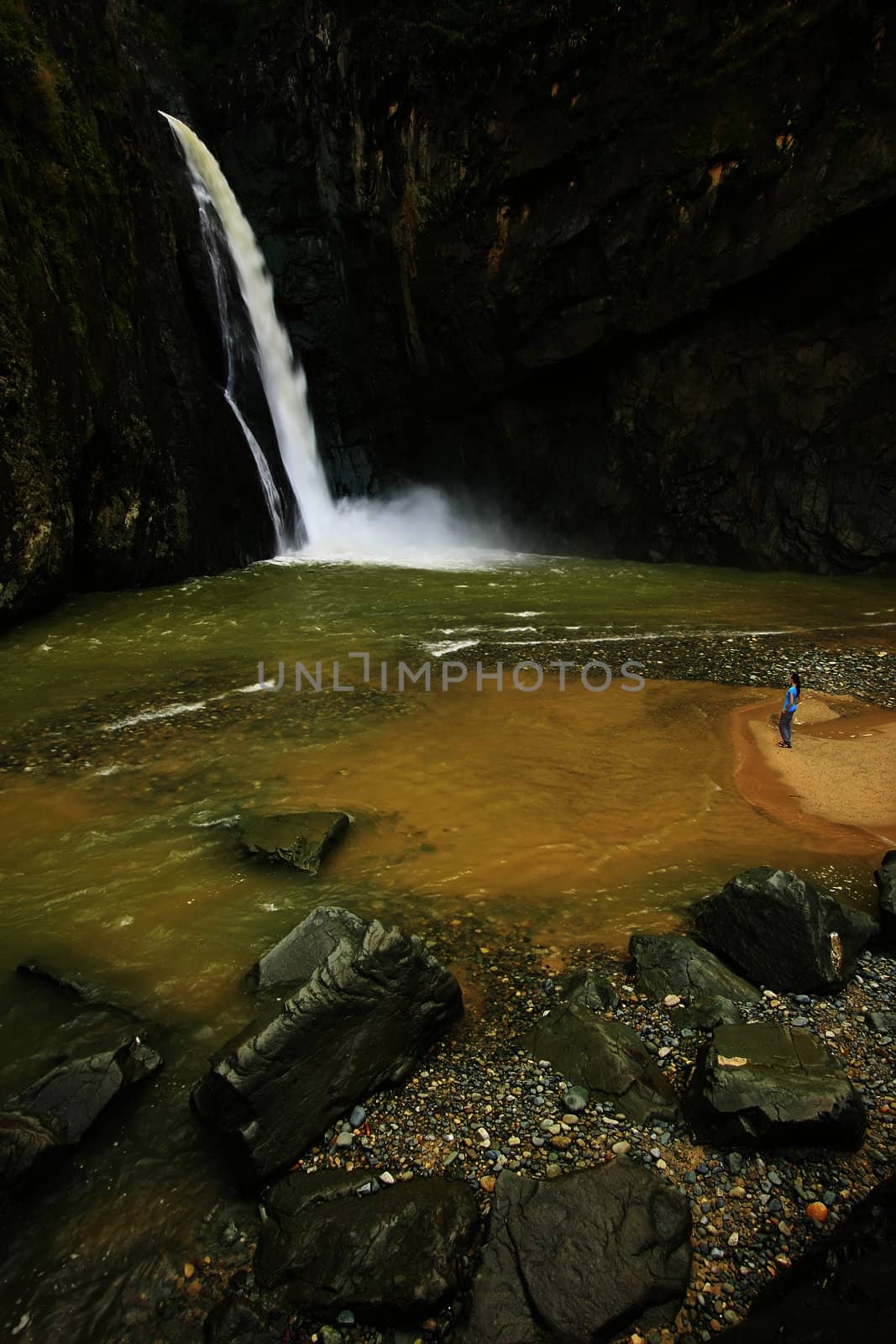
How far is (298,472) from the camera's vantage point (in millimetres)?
28516

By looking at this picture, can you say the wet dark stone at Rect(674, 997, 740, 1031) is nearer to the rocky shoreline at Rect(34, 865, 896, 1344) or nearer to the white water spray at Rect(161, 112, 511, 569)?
the rocky shoreline at Rect(34, 865, 896, 1344)

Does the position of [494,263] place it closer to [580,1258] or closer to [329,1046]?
[329,1046]

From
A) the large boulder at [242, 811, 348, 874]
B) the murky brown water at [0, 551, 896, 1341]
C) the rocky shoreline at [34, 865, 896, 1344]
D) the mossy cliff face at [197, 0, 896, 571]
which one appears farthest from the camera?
the mossy cliff face at [197, 0, 896, 571]

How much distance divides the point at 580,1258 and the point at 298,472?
27984mm

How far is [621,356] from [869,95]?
852 cm

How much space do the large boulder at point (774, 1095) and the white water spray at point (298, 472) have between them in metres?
21.7

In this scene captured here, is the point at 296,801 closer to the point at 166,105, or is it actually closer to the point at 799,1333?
the point at 799,1333

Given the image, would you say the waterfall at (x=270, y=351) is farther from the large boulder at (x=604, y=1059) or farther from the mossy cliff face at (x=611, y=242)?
the large boulder at (x=604, y=1059)

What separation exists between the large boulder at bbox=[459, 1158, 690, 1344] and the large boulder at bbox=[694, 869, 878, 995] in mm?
1993

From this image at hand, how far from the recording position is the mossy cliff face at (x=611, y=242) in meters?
19.9

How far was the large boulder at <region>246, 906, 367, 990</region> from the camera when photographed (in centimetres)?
502

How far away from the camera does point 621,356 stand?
79.6 ft

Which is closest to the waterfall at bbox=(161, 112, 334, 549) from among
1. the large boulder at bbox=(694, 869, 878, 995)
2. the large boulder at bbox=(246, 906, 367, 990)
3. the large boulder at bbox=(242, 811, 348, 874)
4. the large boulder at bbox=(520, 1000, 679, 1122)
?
the large boulder at bbox=(242, 811, 348, 874)

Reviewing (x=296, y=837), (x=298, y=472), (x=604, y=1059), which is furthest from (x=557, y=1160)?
(x=298, y=472)
